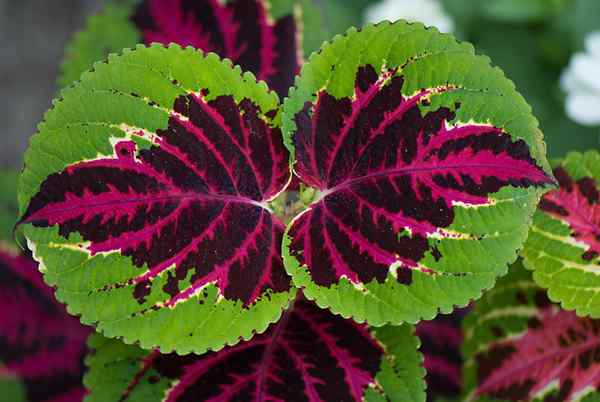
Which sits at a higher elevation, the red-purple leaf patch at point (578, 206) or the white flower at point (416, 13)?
the white flower at point (416, 13)

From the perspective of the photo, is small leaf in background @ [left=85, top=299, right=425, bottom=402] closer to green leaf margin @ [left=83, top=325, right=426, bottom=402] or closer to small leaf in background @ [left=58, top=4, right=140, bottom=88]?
green leaf margin @ [left=83, top=325, right=426, bottom=402]

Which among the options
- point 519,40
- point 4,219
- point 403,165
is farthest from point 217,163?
point 519,40

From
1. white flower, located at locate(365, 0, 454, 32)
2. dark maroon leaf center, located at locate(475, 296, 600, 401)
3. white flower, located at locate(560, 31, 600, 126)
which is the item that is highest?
white flower, located at locate(365, 0, 454, 32)

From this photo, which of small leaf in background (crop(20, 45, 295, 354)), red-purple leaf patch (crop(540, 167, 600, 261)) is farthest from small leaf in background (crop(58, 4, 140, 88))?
red-purple leaf patch (crop(540, 167, 600, 261))

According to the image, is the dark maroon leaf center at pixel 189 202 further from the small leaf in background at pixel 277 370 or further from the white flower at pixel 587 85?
the white flower at pixel 587 85

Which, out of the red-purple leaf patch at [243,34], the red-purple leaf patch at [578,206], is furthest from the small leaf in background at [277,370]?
the red-purple leaf patch at [243,34]

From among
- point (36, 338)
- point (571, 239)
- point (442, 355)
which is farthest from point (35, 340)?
point (571, 239)

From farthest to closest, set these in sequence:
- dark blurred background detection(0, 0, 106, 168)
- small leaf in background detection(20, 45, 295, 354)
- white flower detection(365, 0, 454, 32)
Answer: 1. dark blurred background detection(0, 0, 106, 168)
2. white flower detection(365, 0, 454, 32)
3. small leaf in background detection(20, 45, 295, 354)
